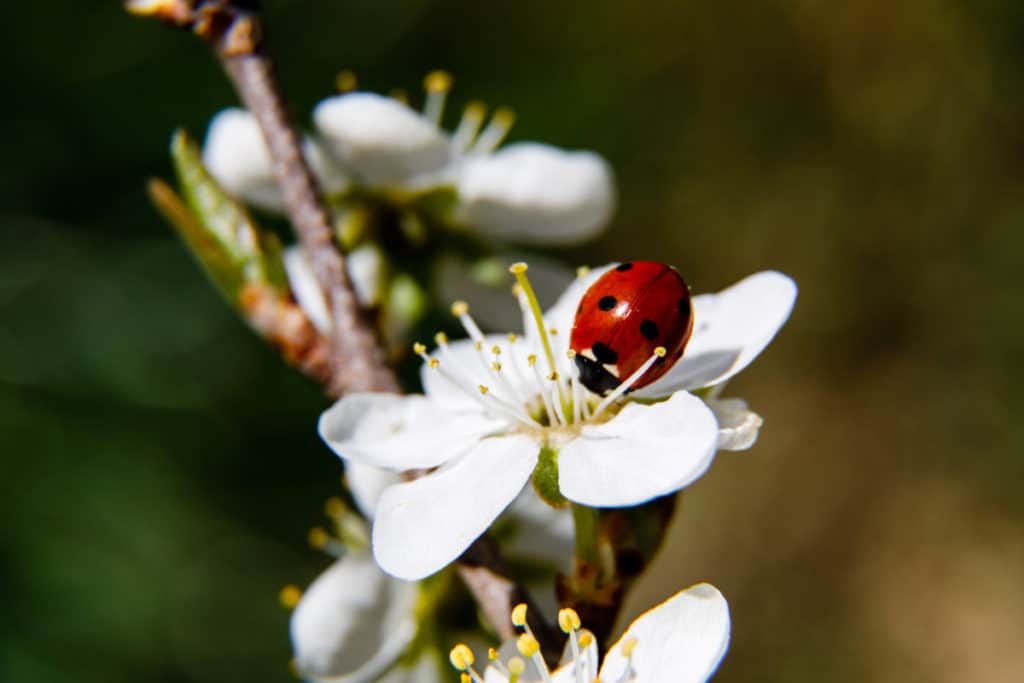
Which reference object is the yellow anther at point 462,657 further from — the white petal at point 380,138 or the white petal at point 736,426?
the white petal at point 380,138

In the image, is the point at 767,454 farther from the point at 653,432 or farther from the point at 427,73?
the point at 653,432

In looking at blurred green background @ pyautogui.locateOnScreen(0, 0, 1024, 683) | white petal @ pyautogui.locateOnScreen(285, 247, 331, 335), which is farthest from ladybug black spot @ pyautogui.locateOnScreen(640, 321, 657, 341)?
blurred green background @ pyautogui.locateOnScreen(0, 0, 1024, 683)

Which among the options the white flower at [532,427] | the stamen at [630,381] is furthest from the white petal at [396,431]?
the stamen at [630,381]

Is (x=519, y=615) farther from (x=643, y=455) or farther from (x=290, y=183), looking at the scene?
(x=290, y=183)

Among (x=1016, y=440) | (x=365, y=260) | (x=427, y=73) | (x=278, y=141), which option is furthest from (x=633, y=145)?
(x=278, y=141)

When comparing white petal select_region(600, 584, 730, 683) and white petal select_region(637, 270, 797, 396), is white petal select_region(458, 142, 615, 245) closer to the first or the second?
white petal select_region(637, 270, 797, 396)
